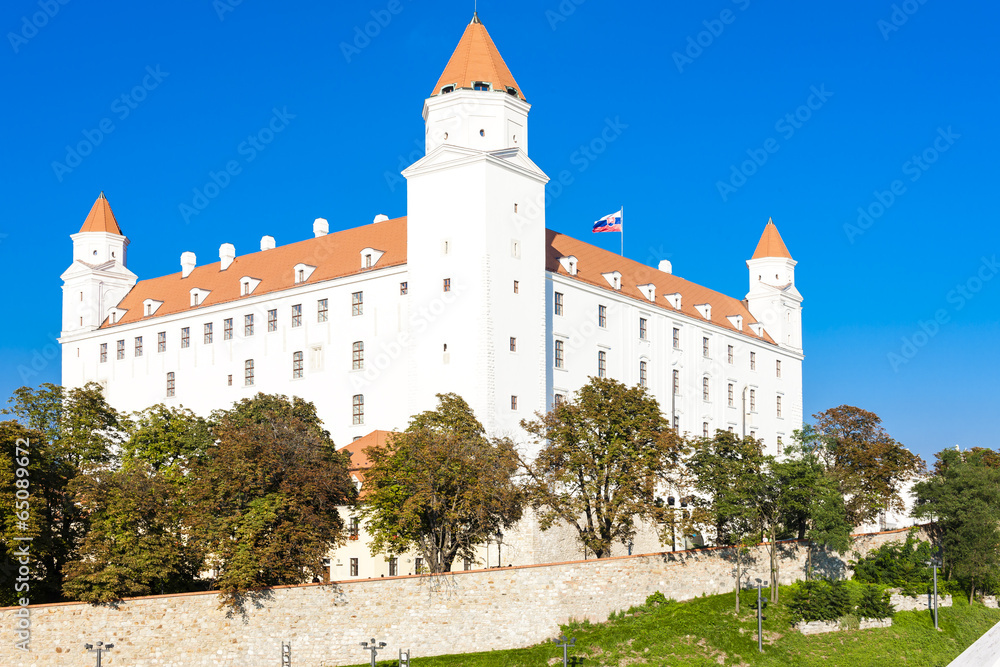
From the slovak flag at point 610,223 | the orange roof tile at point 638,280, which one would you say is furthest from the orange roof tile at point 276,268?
the slovak flag at point 610,223

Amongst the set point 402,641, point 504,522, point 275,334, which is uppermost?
point 275,334

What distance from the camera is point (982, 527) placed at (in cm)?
5434

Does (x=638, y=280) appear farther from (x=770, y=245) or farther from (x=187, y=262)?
(x=187, y=262)

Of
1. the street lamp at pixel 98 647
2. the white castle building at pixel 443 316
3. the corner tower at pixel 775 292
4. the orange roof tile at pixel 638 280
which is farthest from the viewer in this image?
the corner tower at pixel 775 292

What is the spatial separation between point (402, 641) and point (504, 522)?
319 inches

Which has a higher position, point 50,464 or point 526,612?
point 50,464

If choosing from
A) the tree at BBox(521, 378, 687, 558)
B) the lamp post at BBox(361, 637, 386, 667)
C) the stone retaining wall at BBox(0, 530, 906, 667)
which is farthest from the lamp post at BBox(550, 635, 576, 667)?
the lamp post at BBox(361, 637, 386, 667)

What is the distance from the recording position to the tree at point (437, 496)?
1644 inches

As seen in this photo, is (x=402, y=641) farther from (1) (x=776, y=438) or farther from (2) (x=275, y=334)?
(1) (x=776, y=438)

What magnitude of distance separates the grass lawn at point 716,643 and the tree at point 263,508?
518 cm

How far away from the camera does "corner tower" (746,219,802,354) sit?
83562 millimetres

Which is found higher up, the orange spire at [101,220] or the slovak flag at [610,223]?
the orange spire at [101,220]

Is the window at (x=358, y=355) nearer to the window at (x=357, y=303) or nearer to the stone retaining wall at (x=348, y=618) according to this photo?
the window at (x=357, y=303)

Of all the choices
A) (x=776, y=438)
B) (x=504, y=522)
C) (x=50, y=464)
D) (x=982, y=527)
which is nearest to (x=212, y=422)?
(x=50, y=464)
